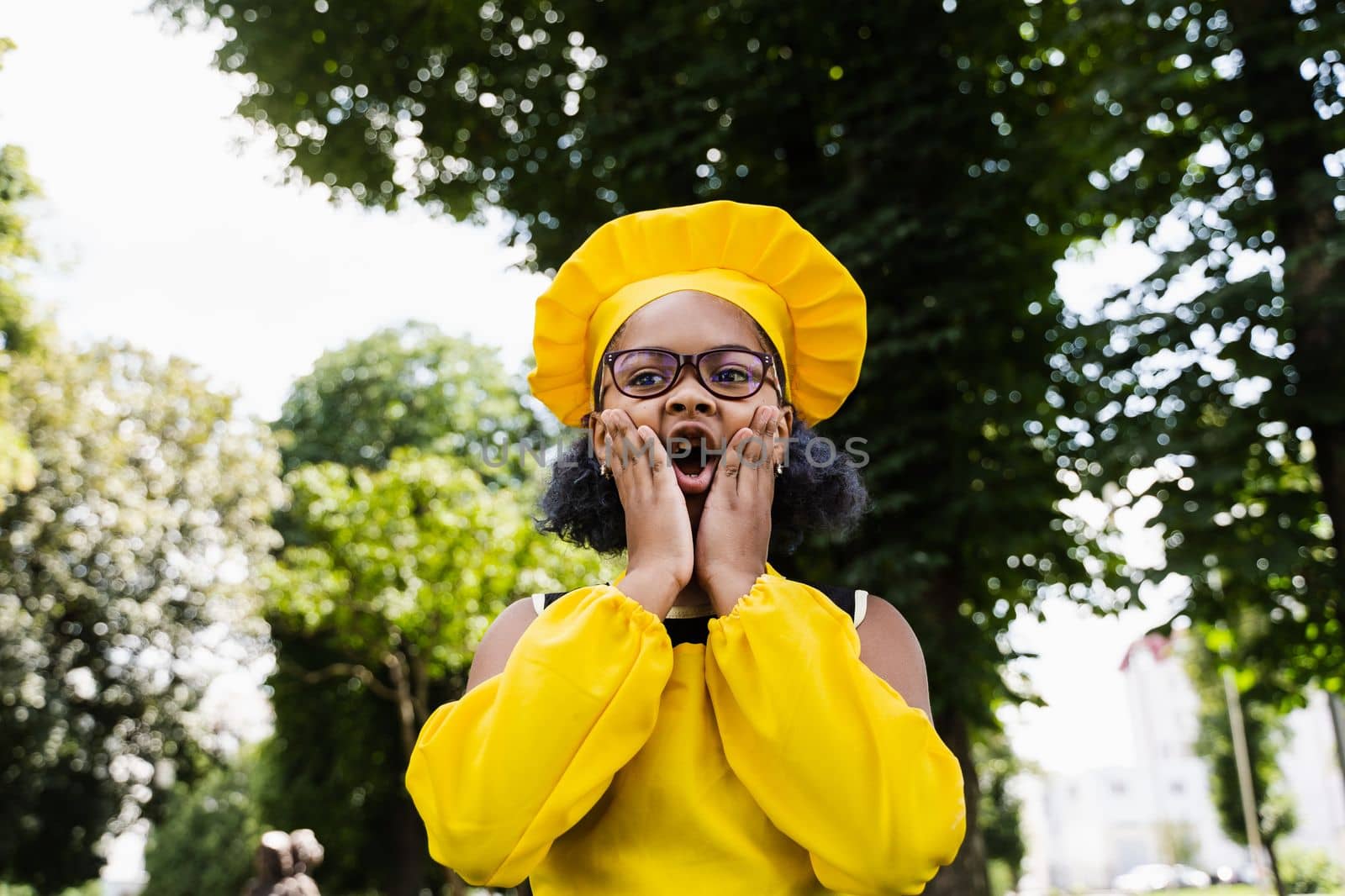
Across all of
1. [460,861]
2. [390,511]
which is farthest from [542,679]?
[390,511]

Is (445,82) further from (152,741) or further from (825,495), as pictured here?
(152,741)

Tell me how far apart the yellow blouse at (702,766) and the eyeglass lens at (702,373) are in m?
0.42

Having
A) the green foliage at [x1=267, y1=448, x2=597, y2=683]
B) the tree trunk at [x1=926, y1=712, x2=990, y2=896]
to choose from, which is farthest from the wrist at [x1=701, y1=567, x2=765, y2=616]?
the green foliage at [x1=267, y1=448, x2=597, y2=683]

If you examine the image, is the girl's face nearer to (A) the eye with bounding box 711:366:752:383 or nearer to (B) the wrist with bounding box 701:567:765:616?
(A) the eye with bounding box 711:366:752:383

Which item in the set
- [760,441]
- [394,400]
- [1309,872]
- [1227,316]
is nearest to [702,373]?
[760,441]

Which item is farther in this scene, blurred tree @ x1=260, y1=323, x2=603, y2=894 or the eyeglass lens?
blurred tree @ x1=260, y1=323, x2=603, y2=894

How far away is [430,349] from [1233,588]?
1939 centimetres

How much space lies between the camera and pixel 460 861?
167 cm

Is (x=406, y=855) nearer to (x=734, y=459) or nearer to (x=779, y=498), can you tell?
(x=779, y=498)

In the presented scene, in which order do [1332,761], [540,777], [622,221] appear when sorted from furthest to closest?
[1332,761]
[622,221]
[540,777]

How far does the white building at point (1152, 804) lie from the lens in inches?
2101

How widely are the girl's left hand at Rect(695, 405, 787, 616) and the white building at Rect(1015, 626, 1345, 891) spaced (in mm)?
50828

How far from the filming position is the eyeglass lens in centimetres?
203

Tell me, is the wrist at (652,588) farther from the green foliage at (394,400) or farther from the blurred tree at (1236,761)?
the blurred tree at (1236,761)
